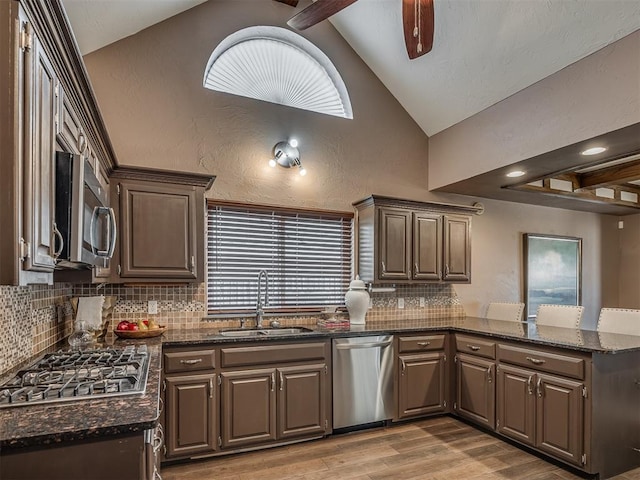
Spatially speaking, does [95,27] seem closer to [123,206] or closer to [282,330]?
[123,206]

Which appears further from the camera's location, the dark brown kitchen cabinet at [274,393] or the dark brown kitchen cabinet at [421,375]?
the dark brown kitchen cabinet at [421,375]

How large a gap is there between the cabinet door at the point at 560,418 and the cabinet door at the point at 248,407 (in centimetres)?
198

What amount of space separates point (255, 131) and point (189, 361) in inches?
84.6

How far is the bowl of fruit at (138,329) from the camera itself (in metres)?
2.86

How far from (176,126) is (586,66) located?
329 cm

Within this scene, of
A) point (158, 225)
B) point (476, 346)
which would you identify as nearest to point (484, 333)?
point (476, 346)

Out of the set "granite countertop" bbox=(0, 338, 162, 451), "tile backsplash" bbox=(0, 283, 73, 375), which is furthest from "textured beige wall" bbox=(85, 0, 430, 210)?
"granite countertop" bbox=(0, 338, 162, 451)

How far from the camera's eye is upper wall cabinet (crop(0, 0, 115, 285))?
1.13 m

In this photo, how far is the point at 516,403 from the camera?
A: 3.11m

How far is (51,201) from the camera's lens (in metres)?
1.34

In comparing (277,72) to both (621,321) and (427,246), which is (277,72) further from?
(621,321)

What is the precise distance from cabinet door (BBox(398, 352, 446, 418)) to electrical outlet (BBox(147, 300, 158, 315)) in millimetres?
2154

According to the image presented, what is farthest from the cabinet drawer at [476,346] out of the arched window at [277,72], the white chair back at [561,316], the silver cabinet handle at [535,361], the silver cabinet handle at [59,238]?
the silver cabinet handle at [59,238]

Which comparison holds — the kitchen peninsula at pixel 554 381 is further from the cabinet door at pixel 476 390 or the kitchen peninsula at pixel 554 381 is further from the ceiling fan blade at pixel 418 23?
the ceiling fan blade at pixel 418 23
